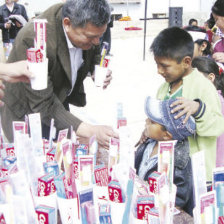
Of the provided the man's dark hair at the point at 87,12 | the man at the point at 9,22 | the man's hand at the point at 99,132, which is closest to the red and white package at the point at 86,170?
the man's hand at the point at 99,132

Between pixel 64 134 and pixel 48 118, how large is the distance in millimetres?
432

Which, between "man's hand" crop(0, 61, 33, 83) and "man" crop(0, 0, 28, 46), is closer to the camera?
"man's hand" crop(0, 61, 33, 83)

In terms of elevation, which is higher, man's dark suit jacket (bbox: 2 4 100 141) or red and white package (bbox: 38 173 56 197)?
man's dark suit jacket (bbox: 2 4 100 141)

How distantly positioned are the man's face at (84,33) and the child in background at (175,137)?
1.36ft

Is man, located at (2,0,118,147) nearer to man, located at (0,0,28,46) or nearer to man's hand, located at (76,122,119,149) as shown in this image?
man's hand, located at (76,122,119,149)

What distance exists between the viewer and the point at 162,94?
5.77 ft

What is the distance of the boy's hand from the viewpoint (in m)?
1.40

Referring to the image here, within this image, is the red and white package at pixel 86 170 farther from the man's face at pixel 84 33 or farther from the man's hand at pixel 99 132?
the man's face at pixel 84 33

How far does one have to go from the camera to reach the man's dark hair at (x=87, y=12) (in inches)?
59.8

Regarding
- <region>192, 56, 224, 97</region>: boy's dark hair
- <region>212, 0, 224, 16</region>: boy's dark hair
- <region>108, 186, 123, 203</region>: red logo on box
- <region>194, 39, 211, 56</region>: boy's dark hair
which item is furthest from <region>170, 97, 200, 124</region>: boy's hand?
<region>194, 39, 211, 56</region>: boy's dark hair

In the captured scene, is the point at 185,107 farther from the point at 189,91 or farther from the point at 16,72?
the point at 16,72

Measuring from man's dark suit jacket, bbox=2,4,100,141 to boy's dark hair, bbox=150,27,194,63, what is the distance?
0.47 metres

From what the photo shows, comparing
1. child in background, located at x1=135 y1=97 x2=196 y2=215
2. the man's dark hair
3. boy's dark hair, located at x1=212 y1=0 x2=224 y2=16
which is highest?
boy's dark hair, located at x1=212 y1=0 x2=224 y2=16

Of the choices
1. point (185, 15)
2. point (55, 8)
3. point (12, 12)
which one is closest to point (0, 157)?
point (55, 8)
